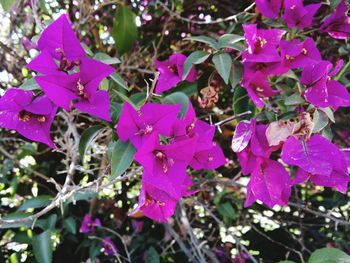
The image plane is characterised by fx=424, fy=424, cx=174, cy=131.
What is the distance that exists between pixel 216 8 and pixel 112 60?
68 centimetres

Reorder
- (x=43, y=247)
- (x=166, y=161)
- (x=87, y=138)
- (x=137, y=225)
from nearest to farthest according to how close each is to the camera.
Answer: (x=166, y=161) → (x=87, y=138) → (x=43, y=247) → (x=137, y=225)

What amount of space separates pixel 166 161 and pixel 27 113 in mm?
191

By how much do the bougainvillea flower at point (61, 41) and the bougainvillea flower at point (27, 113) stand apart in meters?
0.06

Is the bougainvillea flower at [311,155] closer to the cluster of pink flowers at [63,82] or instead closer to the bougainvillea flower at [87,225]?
the cluster of pink flowers at [63,82]

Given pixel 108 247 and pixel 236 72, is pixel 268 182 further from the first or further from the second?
pixel 108 247

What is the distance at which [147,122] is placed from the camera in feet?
1.67

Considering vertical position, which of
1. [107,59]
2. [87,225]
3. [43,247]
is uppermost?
[107,59]

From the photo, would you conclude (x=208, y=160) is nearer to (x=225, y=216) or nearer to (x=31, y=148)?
(x=225, y=216)

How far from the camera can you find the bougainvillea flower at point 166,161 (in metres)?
0.48

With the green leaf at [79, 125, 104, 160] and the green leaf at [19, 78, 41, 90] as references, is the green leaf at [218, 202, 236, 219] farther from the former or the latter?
the green leaf at [19, 78, 41, 90]

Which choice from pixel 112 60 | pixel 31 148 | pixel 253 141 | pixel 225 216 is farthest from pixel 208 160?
pixel 31 148

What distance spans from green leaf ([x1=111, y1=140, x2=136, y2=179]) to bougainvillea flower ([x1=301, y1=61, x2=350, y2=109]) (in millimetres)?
274

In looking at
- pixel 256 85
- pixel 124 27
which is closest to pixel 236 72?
pixel 256 85

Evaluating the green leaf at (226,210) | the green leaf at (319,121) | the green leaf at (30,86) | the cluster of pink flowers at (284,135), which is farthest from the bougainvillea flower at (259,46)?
the green leaf at (226,210)
